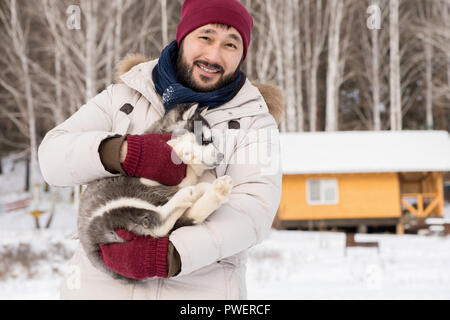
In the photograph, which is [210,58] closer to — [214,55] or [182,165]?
[214,55]

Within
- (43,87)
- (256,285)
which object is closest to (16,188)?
(43,87)

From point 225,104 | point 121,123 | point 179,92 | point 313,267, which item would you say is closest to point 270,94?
point 225,104

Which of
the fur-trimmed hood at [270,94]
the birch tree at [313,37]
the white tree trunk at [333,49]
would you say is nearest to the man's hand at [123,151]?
the fur-trimmed hood at [270,94]

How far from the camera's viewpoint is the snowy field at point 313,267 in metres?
7.32

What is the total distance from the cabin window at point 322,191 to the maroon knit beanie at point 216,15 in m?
14.8

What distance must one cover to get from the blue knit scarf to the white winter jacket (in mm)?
34

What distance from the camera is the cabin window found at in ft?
55.0

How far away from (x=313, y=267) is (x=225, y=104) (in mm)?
7846

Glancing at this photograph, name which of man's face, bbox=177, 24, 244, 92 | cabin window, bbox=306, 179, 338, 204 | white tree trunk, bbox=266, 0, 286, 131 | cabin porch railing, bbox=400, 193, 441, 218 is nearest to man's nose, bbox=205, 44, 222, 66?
man's face, bbox=177, 24, 244, 92

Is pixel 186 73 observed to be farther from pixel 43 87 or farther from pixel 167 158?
pixel 43 87

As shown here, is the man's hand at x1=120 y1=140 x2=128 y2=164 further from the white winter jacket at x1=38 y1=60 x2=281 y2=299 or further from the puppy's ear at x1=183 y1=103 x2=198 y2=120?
the puppy's ear at x1=183 y1=103 x2=198 y2=120

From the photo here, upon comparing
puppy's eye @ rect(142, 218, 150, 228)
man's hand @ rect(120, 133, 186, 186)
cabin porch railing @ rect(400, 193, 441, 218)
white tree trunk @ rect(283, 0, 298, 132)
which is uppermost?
white tree trunk @ rect(283, 0, 298, 132)

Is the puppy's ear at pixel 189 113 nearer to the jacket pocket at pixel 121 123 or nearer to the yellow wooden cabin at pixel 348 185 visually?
the jacket pocket at pixel 121 123
